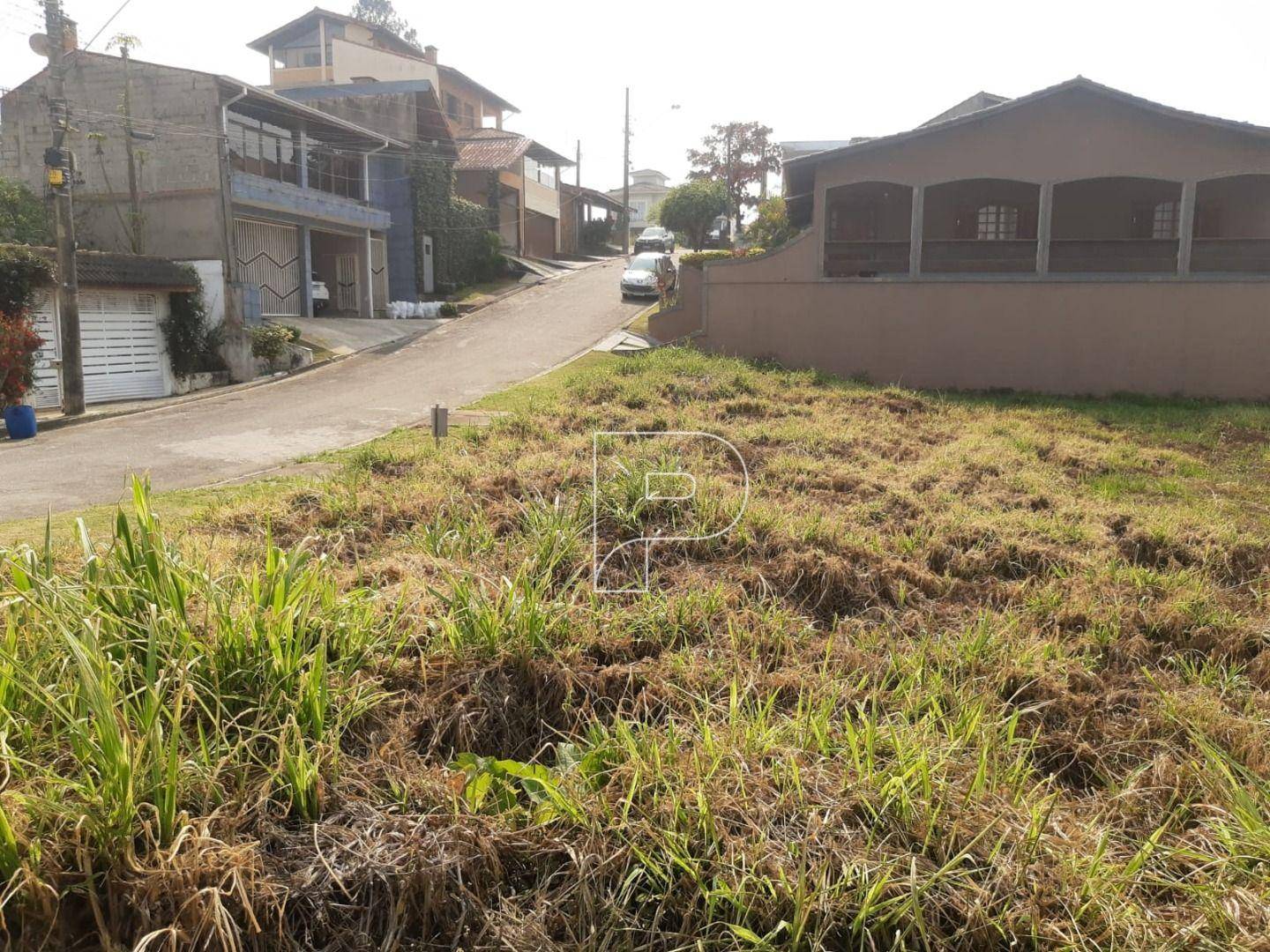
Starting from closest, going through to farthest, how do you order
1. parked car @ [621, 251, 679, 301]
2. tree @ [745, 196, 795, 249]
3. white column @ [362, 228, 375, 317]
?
tree @ [745, 196, 795, 249] < white column @ [362, 228, 375, 317] < parked car @ [621, 251, 679, 301]

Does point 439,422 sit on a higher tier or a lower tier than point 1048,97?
lower

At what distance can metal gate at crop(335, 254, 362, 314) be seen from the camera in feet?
94.2

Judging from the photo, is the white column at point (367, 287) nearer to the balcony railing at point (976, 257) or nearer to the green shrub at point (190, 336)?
the green shrub at point (190, 336)

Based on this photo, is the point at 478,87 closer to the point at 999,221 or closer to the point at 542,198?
the point at 542,198

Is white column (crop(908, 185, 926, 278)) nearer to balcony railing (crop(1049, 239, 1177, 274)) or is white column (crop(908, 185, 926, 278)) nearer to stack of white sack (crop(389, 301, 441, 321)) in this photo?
balcony railing (crop(1049, 239, 1177, 274))

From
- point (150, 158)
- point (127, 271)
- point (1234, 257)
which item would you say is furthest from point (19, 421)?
point (1234, 257)

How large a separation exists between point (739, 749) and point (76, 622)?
2541 mm

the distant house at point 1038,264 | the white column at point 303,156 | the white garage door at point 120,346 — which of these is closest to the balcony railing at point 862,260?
the distant house at point 1038,264

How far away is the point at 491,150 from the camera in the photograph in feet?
126

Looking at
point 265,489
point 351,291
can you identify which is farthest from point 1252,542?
point 351,291

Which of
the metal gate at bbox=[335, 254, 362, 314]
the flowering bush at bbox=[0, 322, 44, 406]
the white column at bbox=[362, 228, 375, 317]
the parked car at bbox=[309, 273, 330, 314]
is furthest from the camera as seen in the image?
the metal gate at bbox=[335, 254, 362, 314]

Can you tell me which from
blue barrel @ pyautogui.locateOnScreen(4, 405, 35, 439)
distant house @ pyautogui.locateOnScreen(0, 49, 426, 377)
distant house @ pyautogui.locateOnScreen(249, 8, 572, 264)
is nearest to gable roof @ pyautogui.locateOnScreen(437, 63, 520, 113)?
distant house @ pyautogui.locateOnScreen(249, 8, 572, 264)

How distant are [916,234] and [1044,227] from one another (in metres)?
2.21

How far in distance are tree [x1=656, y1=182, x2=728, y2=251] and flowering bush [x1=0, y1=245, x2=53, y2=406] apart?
30.5m
